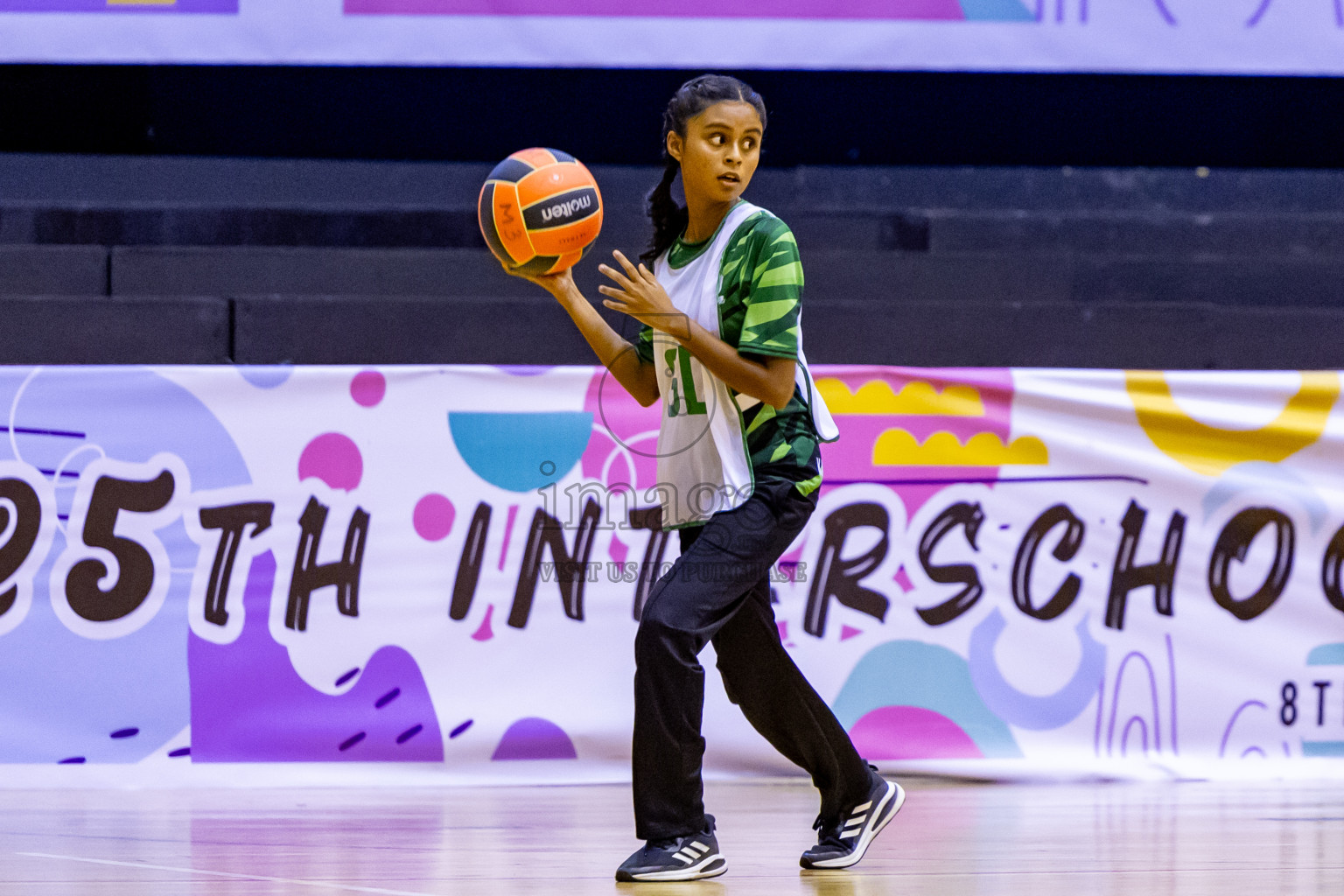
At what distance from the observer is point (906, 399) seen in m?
4.20

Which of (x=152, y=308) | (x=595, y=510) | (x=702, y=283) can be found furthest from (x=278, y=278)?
(x=702, y=283)

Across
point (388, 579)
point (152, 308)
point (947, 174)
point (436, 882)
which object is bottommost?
point (436, 882)

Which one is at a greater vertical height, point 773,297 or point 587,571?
point 773,297

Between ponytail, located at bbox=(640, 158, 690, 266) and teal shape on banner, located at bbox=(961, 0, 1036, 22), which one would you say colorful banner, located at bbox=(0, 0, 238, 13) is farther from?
ponytail, located at bbox=(640, 158, 690, 266)

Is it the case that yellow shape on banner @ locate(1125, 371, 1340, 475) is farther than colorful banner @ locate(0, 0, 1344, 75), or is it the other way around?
colorful banner @ locate(0, 0, 1344, 75)

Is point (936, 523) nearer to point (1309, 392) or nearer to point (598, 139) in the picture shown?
point (1309, 392)

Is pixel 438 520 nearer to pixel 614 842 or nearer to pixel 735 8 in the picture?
pixel 614 842

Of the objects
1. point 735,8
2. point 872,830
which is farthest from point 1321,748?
point 735,8

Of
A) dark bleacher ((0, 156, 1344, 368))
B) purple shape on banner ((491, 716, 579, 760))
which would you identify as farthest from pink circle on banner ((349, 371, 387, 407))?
purple shape on banner ((491, 716, 579, 760))

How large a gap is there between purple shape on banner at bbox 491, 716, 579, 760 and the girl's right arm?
62.2 inches

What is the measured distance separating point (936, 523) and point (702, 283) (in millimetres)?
1862

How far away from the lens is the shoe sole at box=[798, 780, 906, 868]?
263 centimetres

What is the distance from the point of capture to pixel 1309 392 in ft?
13.9

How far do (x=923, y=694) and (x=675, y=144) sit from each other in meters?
2.11
